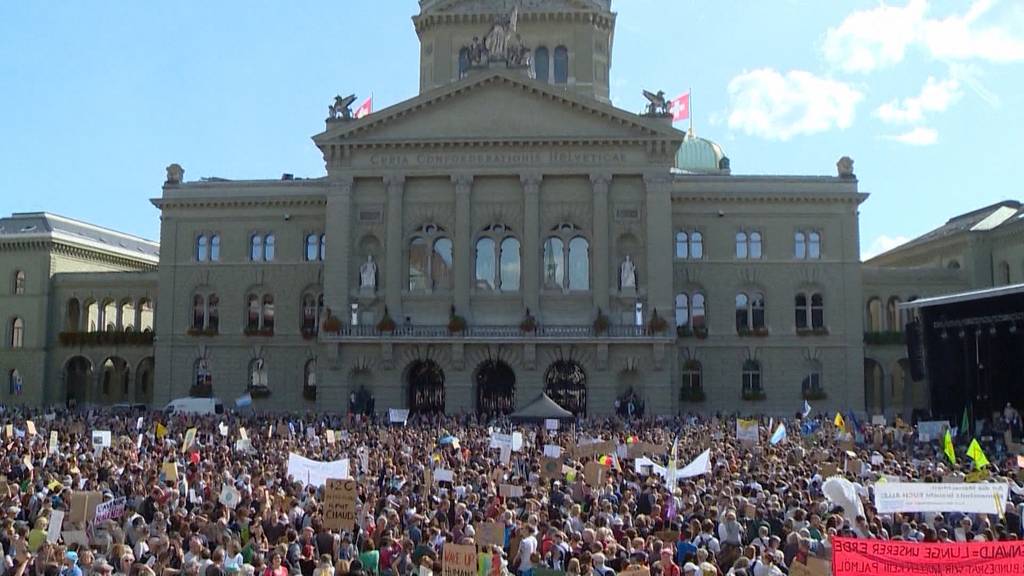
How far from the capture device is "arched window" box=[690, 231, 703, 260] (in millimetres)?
61500

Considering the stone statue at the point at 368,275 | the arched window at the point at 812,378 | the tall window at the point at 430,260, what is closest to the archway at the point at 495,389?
the tall window at the point at 430,260

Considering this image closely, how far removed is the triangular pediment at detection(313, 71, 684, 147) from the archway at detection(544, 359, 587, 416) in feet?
37.8

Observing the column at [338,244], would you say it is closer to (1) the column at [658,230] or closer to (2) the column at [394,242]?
(2) the column at [394,242]

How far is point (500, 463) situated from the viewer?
1094 inches

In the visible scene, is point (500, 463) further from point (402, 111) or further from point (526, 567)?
point (402, 111)

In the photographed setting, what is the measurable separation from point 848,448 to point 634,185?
29.1 metres

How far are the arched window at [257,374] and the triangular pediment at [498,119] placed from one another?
1318 centimetres

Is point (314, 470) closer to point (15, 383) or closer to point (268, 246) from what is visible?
point (268, 246)

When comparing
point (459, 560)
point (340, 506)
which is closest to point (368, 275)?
point (340, 506)

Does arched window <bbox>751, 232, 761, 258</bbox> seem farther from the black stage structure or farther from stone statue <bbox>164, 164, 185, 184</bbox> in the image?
stone statue <bbox>164, 164, 185, 184</bbox>

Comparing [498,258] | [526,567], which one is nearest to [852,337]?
[498,258]

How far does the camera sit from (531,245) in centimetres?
5703

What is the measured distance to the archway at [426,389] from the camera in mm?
58156

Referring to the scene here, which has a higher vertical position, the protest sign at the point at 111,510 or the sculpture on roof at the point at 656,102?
the sculpture on roof at the point at 656,102
